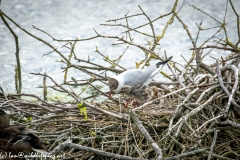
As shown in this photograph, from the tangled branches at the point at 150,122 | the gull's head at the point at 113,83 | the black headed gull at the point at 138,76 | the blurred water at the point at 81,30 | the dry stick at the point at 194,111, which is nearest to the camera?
the dry stick at the point at 194,111

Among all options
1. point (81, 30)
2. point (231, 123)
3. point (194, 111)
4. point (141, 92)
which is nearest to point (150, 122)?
point (194, 111)

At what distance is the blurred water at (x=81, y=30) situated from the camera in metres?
8.05

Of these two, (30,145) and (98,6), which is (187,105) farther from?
(98,6)

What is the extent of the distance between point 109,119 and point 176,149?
24.7 inches

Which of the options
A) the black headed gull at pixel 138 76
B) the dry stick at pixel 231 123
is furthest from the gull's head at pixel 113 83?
the dry stick at pixel 231 123

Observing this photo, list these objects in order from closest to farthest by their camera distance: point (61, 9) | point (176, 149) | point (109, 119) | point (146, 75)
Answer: point (176, 149), point (109, 119), point (146, 75), point (61, 9)

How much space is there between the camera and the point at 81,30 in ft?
29.9

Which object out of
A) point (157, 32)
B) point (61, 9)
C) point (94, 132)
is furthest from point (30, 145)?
point (61, 9)

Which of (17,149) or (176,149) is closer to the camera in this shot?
(17,149)

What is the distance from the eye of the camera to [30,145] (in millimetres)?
4090

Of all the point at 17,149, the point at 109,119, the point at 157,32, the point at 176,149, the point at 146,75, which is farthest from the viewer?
the point at 157,32

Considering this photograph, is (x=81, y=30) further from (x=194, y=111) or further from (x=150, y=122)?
(x=194, y=111)

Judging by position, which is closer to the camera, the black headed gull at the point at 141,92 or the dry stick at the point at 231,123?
the dry stick at the point at 231,123

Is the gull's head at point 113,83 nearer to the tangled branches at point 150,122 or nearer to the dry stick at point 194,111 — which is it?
the tangled branches at point 150,122
